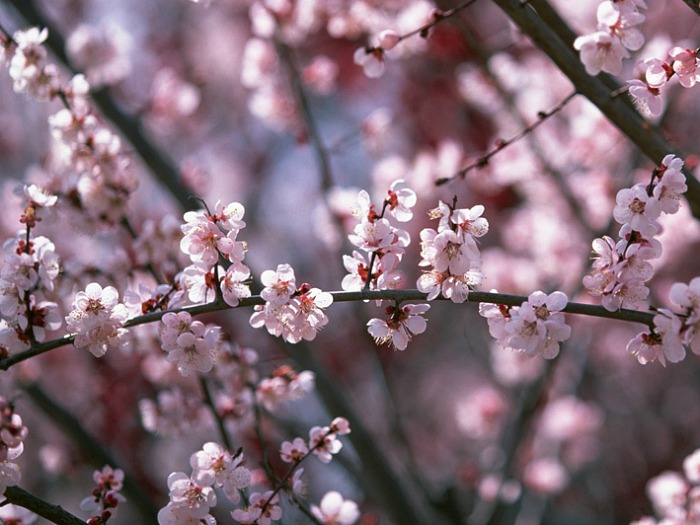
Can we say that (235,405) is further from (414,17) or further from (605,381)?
(605,381)

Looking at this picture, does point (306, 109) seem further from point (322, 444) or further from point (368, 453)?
point (322, 444)

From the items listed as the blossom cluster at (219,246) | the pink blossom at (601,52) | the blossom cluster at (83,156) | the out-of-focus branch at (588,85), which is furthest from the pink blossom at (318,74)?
the blossom cluster at (219,246)

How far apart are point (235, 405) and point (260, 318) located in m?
0.69

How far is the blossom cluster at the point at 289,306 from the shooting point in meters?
1.53

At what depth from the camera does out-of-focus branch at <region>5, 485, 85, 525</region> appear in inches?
62.1

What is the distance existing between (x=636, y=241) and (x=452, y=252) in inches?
15.8

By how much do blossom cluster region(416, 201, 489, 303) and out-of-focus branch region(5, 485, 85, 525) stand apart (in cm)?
95

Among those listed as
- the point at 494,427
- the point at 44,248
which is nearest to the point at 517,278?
the point at 494,427

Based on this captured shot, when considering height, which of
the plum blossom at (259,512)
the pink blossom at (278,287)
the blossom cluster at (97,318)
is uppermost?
the blossom cluster at (97,318)

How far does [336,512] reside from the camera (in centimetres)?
199

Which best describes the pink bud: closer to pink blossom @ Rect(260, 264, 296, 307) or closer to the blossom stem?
pink blossom @ Rect(260, 264, 296, 307)

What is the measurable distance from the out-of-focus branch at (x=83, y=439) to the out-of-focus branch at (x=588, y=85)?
7.16ft

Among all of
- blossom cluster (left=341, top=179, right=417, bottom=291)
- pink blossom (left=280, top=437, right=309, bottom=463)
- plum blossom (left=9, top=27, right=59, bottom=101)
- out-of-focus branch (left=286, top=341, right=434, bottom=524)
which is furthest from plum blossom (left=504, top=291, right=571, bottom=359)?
plum blossom (left=9, top=27, right=59, bottom=101)

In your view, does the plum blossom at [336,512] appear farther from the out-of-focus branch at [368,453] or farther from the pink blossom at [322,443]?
the out-of-focus branch at [368,453]
